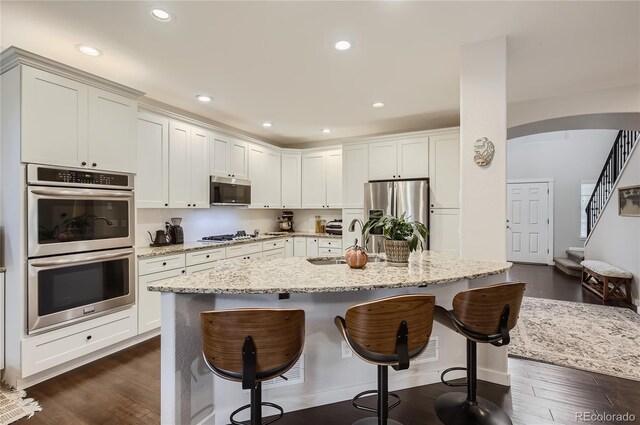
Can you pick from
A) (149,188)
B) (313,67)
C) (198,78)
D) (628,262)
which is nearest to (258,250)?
(149,188)

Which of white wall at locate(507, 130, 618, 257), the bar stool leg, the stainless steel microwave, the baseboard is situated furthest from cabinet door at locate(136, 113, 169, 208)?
white wall at locate(507, 130, 618, 257)

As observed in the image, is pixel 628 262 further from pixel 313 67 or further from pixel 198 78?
pixel 198 78

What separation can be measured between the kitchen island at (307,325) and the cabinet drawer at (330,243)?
273 centimetres

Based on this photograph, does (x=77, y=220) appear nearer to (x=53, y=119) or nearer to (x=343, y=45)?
(x=53, y=119)

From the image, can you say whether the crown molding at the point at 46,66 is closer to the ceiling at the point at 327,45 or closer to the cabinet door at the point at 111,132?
the cabinet door at the point at 111,132

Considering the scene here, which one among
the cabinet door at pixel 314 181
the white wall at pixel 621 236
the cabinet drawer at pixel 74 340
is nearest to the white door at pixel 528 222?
the white wall at pixel 621 236

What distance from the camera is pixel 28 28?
2307 mm

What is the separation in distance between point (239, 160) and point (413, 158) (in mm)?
2700

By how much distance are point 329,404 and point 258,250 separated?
2.92 metres

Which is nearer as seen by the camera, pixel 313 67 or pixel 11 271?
pixel 11 271

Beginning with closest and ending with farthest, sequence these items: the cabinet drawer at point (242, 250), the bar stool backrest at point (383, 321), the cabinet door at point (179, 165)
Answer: the bar stool backrest at point (383, 321) < the cabinet door at point (179, 165) < the cabinet drawer at point (242, 250)

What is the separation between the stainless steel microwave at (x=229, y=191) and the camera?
4.33m

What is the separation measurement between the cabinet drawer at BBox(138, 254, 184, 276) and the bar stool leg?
9.55 feet

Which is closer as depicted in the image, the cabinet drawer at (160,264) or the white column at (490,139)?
the white column at (490,139)
